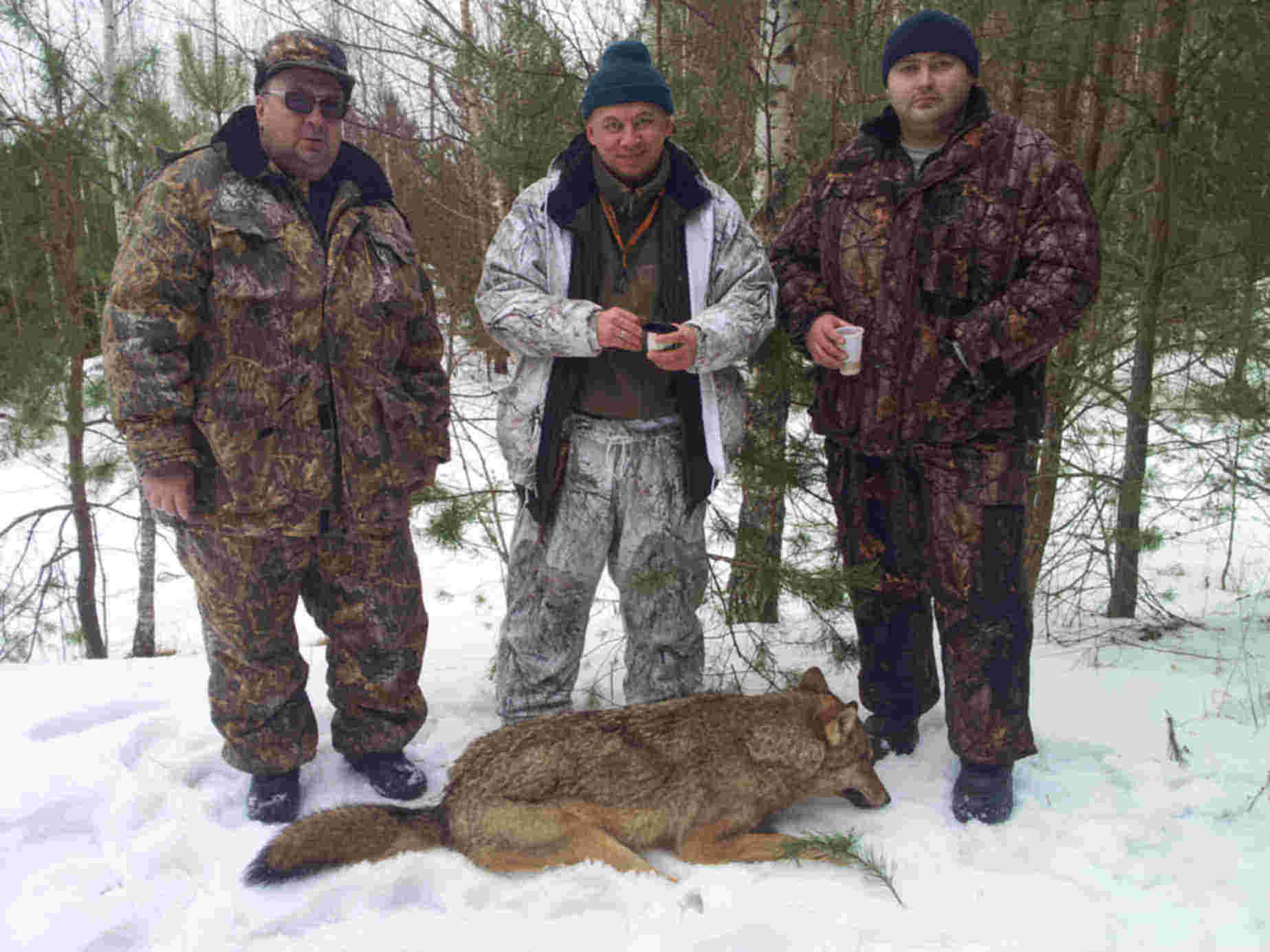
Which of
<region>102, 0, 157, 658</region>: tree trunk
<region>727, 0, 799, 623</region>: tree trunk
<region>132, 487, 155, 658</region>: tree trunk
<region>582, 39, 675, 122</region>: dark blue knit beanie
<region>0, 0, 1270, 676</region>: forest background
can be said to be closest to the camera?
<region>582, 39, 675, 122</region>: dark blue knit beanie

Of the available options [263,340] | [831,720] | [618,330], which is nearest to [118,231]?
[263,340]

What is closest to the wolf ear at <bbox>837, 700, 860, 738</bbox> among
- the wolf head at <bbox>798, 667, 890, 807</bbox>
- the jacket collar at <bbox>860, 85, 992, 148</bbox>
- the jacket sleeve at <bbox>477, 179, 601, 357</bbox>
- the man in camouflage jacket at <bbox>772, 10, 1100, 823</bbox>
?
the wolf head at <bbox>798, 667, 890, 807</bbox>

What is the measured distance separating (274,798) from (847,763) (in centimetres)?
221

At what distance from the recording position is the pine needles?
9.28ft

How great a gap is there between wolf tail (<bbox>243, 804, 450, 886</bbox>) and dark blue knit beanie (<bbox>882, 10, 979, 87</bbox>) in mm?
3177

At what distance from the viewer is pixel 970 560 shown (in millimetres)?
3275

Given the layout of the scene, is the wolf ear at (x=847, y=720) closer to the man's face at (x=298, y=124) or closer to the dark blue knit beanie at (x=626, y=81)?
the dark blue knit beanie at (x=626, y=81)

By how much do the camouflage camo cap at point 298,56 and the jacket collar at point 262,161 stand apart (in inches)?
5.4

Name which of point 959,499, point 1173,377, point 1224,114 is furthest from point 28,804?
point 1173,377

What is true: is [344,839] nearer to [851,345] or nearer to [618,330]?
[618,330]

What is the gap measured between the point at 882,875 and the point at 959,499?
135 centimetres

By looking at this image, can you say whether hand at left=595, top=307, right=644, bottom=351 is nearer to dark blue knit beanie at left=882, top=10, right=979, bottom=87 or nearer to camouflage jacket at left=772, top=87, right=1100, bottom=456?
camouflage jacket at left=772, top=87, right=1100, bottom=456

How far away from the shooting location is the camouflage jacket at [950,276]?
3035mm

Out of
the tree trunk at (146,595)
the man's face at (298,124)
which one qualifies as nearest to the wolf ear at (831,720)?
the man's face at (298,124)
